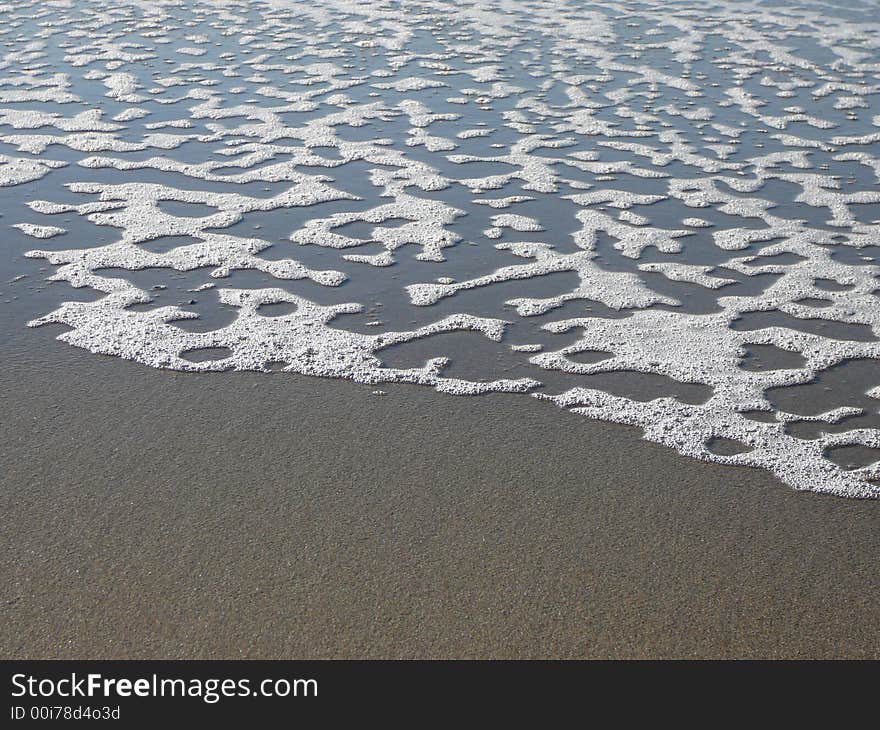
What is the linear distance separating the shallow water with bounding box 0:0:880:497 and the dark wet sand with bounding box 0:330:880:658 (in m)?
0.28

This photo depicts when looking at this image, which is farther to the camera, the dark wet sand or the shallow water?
the shallow water

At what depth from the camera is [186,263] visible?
15.7 ft

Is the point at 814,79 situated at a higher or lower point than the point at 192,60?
lower

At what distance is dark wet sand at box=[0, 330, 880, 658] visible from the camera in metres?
2.47

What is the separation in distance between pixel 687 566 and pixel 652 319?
5.93 ft

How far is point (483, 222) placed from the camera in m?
5.42

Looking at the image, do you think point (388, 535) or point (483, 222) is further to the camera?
point (483, 222)

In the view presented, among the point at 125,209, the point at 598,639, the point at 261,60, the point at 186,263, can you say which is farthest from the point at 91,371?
the point at 261,60

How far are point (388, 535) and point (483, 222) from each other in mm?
2953

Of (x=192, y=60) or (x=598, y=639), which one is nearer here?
(x=598, y=639)

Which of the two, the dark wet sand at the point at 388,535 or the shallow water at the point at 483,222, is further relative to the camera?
the shallow water at the point at 483,222

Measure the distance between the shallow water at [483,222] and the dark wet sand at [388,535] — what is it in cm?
28

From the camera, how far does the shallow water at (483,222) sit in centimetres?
384

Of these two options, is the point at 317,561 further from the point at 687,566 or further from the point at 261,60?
the point at 261,60
